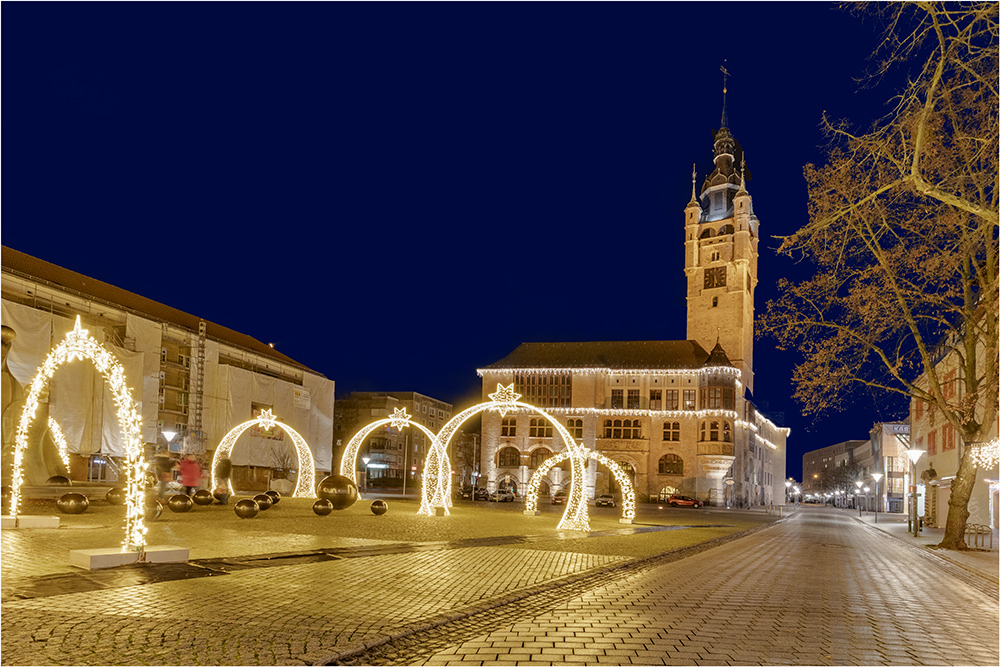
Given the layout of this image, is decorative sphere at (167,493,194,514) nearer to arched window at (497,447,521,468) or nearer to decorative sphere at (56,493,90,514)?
decorative sphere at (56,493,90,514)

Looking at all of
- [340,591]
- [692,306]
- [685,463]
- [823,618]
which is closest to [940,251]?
[823,618]

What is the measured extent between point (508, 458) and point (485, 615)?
67.4 meters

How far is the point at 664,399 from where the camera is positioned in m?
75.1

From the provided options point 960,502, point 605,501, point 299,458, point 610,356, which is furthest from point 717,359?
point 960,502

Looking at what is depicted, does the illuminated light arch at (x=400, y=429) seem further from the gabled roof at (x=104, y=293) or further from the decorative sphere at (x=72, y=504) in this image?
the gabled roof at (x=104, y=293)

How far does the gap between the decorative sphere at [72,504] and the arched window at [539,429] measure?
183 feet

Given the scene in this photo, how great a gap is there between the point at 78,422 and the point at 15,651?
138 ft

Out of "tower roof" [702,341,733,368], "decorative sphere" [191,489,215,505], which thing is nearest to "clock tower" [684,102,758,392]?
"tower roof" [702,341,733,368]

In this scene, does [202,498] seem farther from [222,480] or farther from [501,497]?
[501,497]

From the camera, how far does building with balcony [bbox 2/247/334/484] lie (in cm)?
4159

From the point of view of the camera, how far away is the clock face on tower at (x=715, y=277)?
82875mm

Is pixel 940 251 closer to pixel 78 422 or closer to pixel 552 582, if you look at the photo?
pixel 552 582

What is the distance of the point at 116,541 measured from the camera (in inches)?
610

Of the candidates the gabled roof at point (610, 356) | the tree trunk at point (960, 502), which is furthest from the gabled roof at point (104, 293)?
the tree trunk at point (960, 502)
